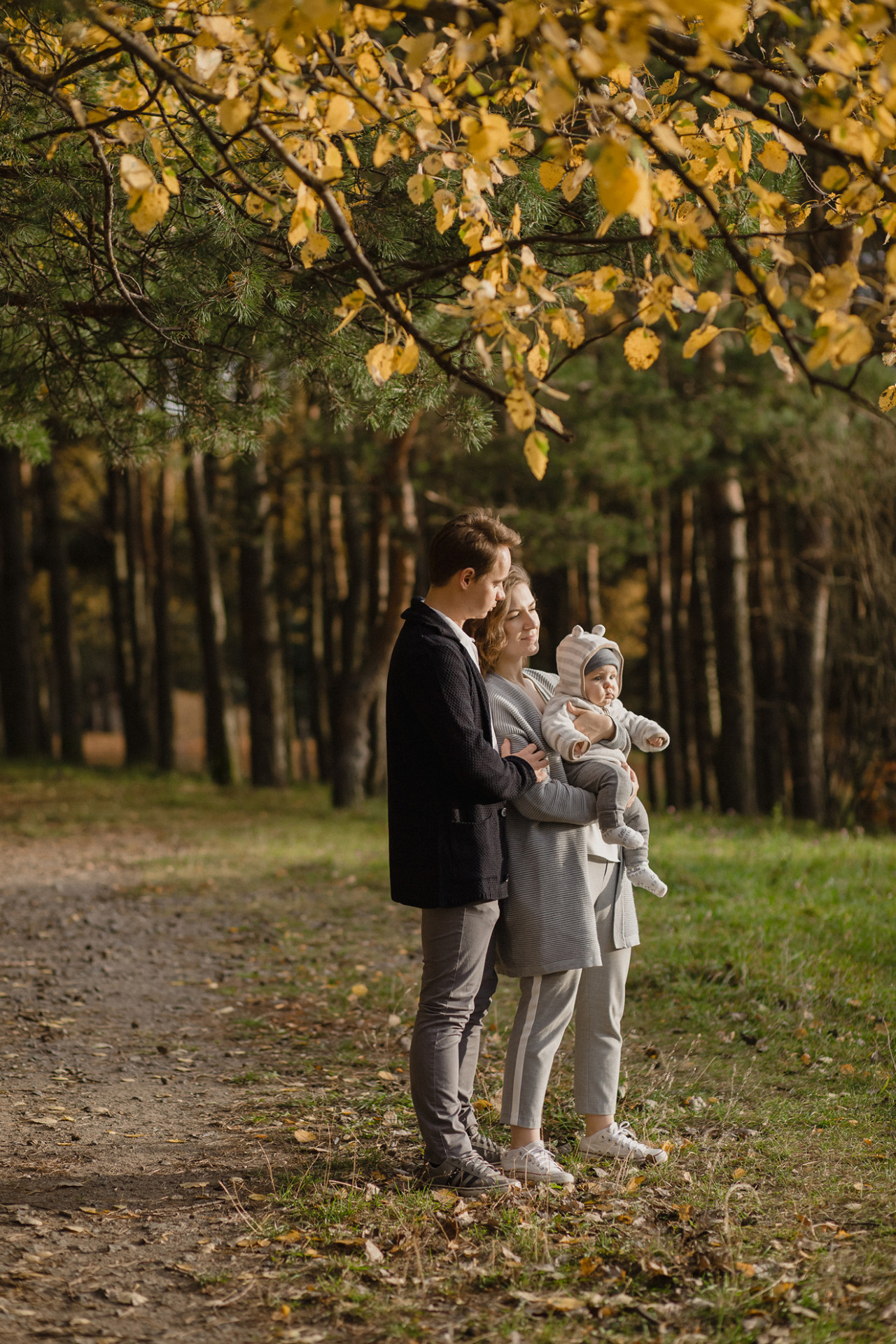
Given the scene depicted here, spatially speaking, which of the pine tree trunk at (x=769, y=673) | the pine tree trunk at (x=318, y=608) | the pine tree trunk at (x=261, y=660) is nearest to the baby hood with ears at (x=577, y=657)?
the pine tree trunk at (x=769, y=673)

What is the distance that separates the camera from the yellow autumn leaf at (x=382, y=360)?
10.2 ft

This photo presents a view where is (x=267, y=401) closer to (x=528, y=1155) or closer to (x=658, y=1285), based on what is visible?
(x=528, y=1155)

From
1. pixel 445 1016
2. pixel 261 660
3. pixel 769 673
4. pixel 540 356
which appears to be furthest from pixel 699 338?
pixel 769 673

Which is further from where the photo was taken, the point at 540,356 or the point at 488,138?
the point at 540,356

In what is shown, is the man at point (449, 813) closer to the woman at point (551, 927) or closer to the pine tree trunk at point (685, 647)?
the woman at point (551, 927)

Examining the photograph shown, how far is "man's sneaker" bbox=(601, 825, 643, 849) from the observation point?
12.3 feet

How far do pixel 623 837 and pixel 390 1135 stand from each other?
5.08 ft

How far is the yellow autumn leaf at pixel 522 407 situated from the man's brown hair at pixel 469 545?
0.80 m

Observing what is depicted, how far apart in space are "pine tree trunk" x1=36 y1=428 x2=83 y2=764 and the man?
16934 mm

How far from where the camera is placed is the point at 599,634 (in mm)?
3914

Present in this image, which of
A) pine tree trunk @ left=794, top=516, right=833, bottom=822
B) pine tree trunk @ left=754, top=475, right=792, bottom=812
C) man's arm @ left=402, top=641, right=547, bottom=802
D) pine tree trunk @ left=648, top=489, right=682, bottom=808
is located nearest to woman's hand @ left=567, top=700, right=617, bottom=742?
man's arm @ left=402, top=641, right=547, bottom=802

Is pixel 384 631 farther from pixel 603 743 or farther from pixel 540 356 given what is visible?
pixel 540 356

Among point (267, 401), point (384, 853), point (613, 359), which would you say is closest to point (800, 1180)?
point (267, 401)

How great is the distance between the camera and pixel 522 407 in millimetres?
2904
